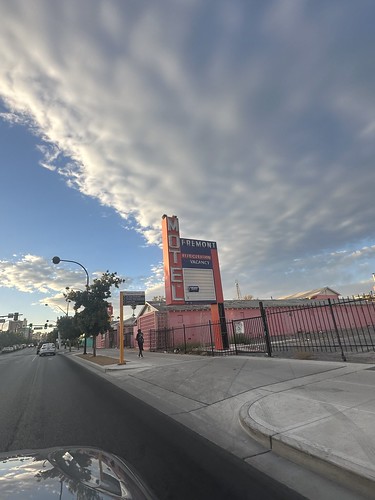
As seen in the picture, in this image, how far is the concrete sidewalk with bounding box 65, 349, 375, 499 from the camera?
3.72 m

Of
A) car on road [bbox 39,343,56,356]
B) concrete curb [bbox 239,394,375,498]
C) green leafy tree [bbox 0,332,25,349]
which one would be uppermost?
green leafy tree [bbox 0,332,25,349]

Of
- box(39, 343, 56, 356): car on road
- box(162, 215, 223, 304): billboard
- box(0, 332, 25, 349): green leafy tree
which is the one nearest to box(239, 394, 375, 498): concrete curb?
box(162, 215, 223, 304): billboard

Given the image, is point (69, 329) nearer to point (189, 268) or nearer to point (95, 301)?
point (95, 301)

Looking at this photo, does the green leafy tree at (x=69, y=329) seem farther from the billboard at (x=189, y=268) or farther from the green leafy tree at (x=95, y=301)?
the billboard at (x=189, y=268)

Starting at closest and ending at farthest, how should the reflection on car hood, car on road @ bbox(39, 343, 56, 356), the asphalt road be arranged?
the reflection on car hood < the asphalt road < car on road @ bbox(39, 343, 56, 356)

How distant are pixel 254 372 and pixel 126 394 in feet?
13.0

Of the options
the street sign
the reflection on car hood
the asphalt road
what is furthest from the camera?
the street sign

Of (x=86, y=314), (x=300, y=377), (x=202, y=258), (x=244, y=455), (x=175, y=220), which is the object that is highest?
(x=175, y=220)

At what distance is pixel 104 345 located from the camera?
2212 inches

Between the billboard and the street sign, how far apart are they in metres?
1.75

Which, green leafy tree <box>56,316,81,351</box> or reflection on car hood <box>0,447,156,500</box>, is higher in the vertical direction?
green leafy tree <box>56,316,81,351</box>

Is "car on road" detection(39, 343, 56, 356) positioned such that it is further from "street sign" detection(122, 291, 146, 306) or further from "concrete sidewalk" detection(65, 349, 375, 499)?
"concrete sidewalk" detection(65, 349, 375, 499)

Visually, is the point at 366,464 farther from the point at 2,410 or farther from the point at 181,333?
the point at 181,333

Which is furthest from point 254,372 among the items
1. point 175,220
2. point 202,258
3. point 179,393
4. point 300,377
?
point 175,220
